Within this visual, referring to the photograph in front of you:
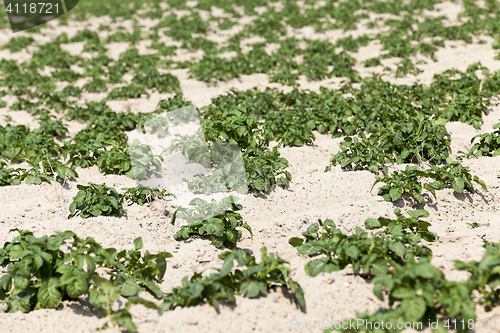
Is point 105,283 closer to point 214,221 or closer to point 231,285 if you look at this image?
point 231,285

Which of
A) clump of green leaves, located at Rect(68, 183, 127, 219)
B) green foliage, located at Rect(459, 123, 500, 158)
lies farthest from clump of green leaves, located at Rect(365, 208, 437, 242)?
clump of green leaves, located at Rect(68, 183, 127, 219)

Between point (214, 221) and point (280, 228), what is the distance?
0.76 metres

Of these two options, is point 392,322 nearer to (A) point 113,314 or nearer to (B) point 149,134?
(A) point 113,314

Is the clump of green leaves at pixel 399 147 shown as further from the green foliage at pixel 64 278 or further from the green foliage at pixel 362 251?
the green foliage at pixel 64 278

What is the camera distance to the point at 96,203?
14.6 ft

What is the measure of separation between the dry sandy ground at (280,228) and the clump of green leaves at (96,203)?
0.12 m

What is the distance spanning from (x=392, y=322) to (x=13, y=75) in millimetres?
9822

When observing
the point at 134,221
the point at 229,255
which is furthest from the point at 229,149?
the point at 229,255

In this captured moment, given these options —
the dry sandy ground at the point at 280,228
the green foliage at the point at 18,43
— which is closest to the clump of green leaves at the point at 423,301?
the dry sandy ground at the point at 280,228

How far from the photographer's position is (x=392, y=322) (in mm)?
2633

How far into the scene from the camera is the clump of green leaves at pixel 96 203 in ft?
14.4

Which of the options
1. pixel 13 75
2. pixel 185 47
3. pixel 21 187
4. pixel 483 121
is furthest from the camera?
pixel 185 47

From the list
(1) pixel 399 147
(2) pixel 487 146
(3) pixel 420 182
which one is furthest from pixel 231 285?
(2) pixel 487 146

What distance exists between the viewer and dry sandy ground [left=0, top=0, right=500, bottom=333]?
10.00 feet
